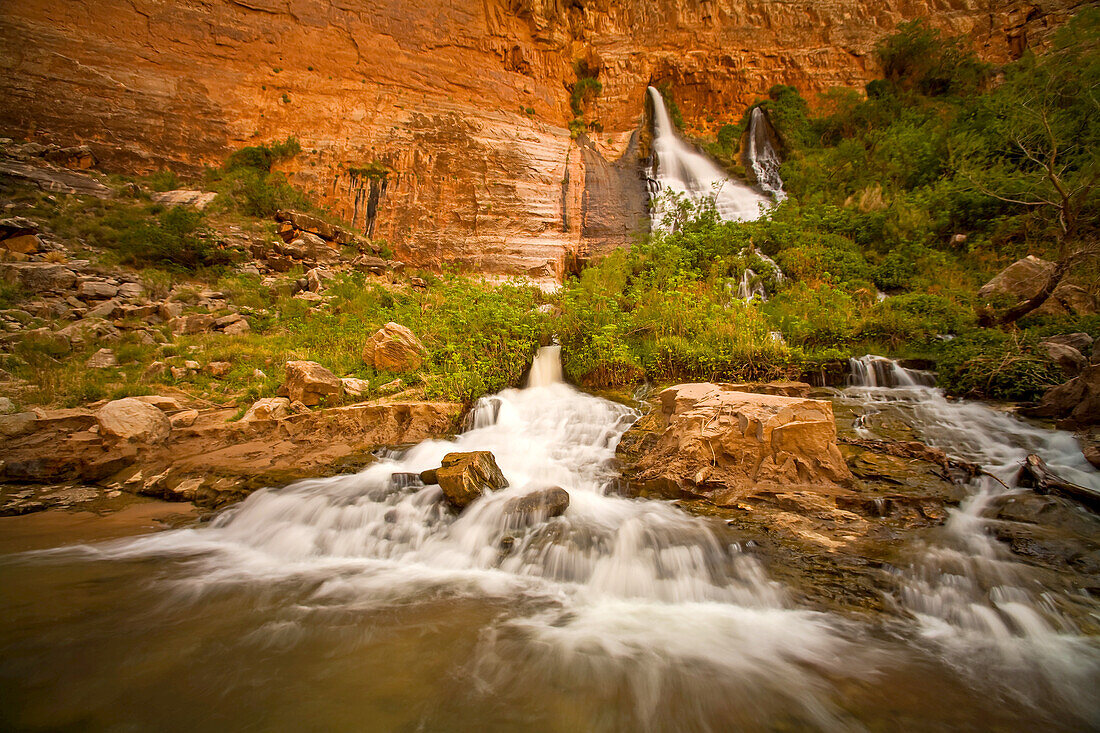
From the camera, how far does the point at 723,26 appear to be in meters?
18.2

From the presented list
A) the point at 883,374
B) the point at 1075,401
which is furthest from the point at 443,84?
the point at 1075,401

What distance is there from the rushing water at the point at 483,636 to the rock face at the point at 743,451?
1.53 ft

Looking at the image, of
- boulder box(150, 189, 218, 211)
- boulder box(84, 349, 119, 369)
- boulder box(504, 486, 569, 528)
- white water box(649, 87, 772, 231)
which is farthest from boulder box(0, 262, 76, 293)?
white water box(649, 87, 772, 231)

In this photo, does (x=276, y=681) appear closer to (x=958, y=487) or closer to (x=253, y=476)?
(x=253, y=476)

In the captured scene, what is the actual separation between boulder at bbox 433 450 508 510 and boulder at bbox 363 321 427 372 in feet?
8.20

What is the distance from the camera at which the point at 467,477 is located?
3770 millimetres

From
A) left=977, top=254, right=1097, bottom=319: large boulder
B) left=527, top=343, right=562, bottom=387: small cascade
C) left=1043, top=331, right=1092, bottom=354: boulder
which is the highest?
left=977, top=254, right=1097, bottom=319: large boulder

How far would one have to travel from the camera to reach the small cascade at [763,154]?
49.1 ft

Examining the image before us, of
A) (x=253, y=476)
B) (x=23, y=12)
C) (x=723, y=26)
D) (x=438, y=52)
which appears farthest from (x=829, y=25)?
(x=23, y=12)

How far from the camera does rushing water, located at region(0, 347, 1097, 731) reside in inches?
67.8

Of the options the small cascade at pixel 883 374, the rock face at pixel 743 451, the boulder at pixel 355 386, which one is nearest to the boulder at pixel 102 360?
the boulder at pixel 355 386

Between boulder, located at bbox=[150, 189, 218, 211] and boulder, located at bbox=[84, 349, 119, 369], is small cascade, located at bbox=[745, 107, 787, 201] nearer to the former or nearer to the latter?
boulder, located at bbox=[84, 349, 119, 369]

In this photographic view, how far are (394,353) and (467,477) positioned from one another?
125 inches

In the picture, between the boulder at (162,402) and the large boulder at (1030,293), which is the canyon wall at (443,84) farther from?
the large boulder at (1030,293)
